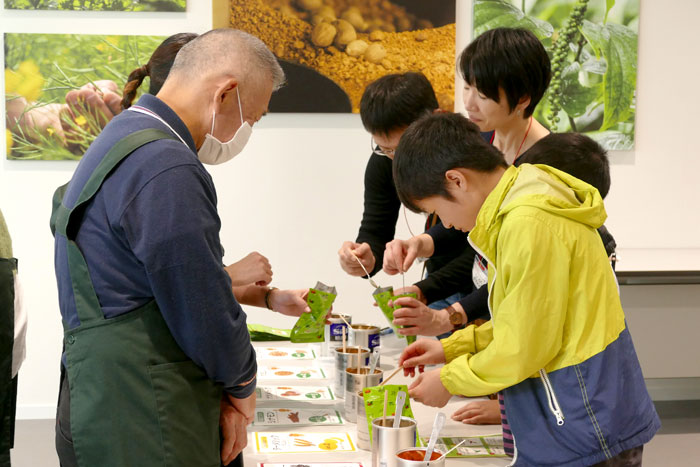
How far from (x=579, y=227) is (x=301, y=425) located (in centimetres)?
82

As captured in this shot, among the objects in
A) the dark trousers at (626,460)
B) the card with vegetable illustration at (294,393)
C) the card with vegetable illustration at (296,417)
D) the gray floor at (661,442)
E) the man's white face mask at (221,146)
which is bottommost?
the gray floor at (661,442)

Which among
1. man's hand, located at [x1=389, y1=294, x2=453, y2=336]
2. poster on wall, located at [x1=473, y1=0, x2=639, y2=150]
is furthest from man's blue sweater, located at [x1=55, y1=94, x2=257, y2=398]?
poster on wall, located at [x1=473, y1=0, x2=639, y2=150]

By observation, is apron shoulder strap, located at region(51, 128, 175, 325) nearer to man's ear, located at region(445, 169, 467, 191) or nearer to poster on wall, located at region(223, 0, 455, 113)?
man's ear, located at region(445, 169, 467, 191)

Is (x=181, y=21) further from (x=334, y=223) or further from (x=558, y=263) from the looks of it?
(x=558, y=263)

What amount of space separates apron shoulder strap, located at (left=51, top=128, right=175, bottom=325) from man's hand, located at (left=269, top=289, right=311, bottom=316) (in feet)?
A: 3.37

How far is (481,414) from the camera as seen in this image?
1.80 metres

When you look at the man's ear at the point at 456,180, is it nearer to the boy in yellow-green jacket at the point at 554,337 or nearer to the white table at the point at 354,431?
the boy in yellow-green jacket at the point at 554,337

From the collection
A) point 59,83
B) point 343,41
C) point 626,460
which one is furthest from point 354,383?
point 59,83

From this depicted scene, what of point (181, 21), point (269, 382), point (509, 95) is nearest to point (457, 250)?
point (509, 95)

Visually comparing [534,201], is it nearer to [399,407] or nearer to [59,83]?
[399,407]

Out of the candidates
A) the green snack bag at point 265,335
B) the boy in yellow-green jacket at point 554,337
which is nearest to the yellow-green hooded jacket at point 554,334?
the boy in yellow-green jacket at point 554,337

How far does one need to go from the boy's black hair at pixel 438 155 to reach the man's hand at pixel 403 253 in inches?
30.5

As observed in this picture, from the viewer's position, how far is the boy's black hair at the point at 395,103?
248 centimetres

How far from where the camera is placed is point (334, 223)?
4.30 metres
